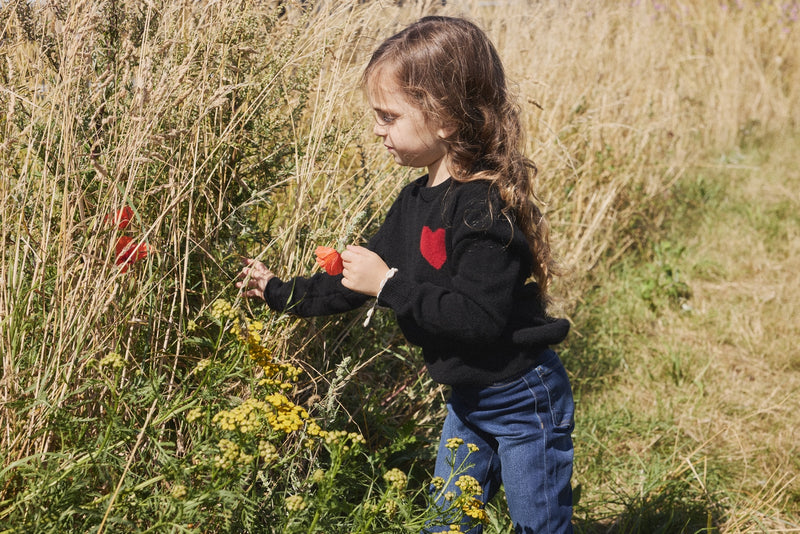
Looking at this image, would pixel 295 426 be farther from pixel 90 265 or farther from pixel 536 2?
pixel 536 2

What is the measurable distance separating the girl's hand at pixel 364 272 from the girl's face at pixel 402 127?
298mm

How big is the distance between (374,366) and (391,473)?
3.42ft

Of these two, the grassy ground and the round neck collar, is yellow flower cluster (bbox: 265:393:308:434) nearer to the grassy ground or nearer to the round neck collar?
the round neck collar

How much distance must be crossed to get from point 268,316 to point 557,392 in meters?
0.84

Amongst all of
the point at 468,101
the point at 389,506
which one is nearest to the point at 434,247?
the point at 468,101

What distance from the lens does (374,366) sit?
8.36 ft

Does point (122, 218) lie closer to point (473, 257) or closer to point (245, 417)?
point (245, 417)

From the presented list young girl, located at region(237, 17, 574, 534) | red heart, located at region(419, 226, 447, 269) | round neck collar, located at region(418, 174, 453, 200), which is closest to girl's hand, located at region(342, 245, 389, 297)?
young girl, located at region(237, 17, 574, 534)

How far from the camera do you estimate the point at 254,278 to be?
2.11m

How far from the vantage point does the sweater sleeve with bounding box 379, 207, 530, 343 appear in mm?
1733

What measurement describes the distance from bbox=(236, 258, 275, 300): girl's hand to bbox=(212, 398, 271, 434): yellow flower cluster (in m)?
0.60

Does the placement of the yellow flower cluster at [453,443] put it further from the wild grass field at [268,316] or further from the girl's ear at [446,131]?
the girl's ear at [446,131]

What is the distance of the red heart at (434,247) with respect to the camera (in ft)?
6.12

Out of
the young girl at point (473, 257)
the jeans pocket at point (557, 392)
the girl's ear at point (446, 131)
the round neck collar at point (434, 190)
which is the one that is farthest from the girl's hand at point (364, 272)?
the jeans pocket at point (557, 392)
